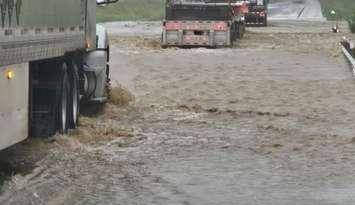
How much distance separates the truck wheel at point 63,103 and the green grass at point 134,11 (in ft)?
222

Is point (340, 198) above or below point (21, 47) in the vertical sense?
below

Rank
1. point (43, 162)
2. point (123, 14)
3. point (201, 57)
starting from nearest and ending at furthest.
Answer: point (43, 162), point (201, 57), point (123, 14)

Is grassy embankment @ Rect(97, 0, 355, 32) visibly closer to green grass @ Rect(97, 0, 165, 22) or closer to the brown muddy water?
green grass @ Rect(97, 0, 165, 22)

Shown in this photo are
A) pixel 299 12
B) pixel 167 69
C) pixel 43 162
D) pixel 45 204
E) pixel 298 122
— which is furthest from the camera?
pixel 299 12

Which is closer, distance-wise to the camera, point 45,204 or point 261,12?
point 45,204

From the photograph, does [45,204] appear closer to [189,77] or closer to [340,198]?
[340,198]

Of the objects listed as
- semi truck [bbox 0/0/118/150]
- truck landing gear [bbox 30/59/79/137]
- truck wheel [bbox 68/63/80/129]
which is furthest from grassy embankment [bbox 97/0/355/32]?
truck landing gear [bbox 30/59/79/137]

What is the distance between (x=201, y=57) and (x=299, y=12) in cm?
6642

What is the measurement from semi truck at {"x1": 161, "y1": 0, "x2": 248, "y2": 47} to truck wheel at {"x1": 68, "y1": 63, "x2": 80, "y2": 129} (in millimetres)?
23350

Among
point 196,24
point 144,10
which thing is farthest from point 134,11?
point 196,24

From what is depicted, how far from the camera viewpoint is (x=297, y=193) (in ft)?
29.6

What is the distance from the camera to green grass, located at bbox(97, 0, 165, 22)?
8444 cm

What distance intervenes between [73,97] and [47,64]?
1480 millimetres

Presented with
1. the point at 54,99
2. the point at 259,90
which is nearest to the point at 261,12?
the point at 259,90
